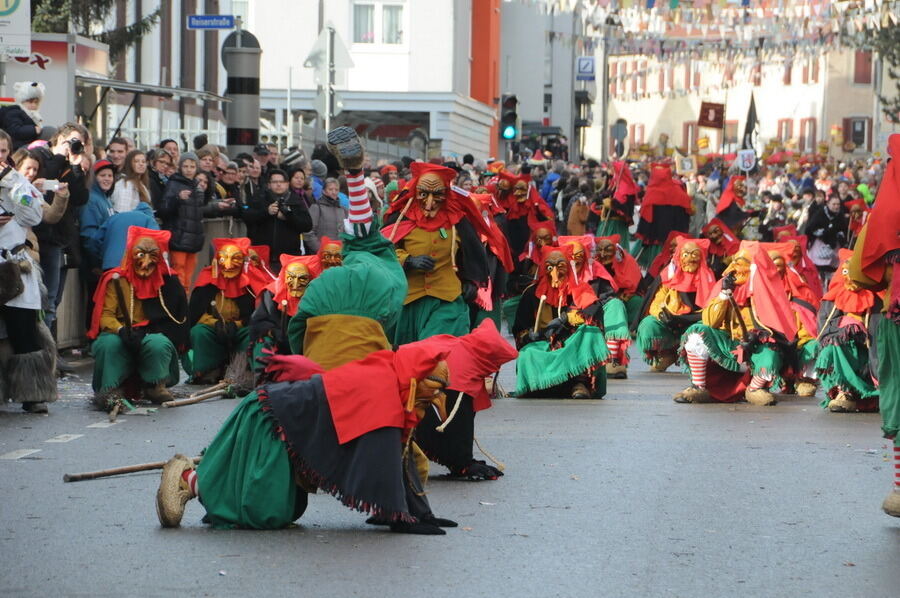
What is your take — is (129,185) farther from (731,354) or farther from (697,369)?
(731,354)

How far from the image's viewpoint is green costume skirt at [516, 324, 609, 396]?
15.9 meters

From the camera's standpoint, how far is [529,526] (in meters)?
9.00

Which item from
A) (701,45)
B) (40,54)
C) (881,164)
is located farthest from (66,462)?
(881,164)

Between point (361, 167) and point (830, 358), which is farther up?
point (361, 167)

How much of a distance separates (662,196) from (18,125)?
41.3 feet

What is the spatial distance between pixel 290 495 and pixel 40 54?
12.8 metres

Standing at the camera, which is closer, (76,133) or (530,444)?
(530,444)

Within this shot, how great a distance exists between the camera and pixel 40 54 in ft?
67.3

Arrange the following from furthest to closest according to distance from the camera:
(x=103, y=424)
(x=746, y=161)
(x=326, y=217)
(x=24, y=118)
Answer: (x=746, y=161)
(x=326, y=217)
(x=24, y=118)
(x=103, y=424)

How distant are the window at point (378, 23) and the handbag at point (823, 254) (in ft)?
86.8

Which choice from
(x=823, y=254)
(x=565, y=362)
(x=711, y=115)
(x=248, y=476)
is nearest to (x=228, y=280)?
(x=565, y=362)

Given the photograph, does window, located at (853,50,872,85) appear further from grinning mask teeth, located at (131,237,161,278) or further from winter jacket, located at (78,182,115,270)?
grinning mask teeth, located at (131,237,161,278)

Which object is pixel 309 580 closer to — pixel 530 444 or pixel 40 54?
pixel 530 444

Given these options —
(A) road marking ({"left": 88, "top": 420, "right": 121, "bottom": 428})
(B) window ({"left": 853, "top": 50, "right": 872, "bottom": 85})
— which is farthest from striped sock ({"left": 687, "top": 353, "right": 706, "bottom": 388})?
(B) window ({"left": 853, "top": 50, "right": 872, "bottom": 85})
